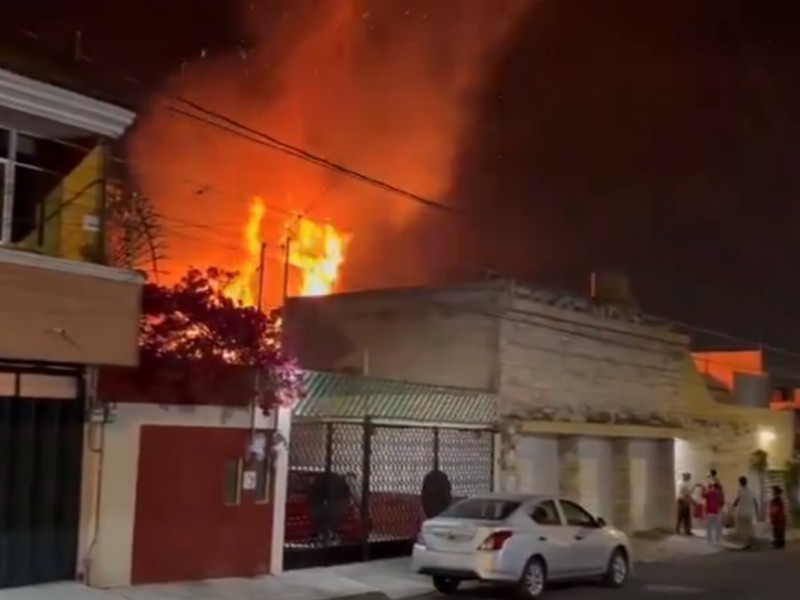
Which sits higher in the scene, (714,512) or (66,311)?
(66,311)

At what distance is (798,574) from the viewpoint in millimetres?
21672

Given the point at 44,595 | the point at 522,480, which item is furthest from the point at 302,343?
the point at 44,595

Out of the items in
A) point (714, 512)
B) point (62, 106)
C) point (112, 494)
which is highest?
point (62, 106)

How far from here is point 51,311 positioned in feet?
46.3

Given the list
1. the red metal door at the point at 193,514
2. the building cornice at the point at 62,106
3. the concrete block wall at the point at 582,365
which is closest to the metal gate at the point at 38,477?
the red metal door at the point at 193,514

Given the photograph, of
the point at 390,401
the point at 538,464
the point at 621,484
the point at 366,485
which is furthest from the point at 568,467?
the point at 366,485

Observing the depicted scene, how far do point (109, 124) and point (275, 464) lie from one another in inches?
231

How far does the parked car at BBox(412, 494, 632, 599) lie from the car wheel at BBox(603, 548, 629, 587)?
14 centimetres

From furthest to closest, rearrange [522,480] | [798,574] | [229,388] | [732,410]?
[732,410]
[522,480]
[798,574]
[229,388]

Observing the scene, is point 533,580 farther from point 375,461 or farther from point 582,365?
point 582,365

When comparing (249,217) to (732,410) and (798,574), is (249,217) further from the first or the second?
(798,574)

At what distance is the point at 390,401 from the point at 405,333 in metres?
4.82

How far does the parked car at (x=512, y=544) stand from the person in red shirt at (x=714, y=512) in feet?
32.9

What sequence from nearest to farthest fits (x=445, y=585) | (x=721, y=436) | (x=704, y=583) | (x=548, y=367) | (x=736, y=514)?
(x=445, y=585)
(x=704, y=583)
(x=548, y=367)
(x=736, y=514)
(x=721, y=436)
